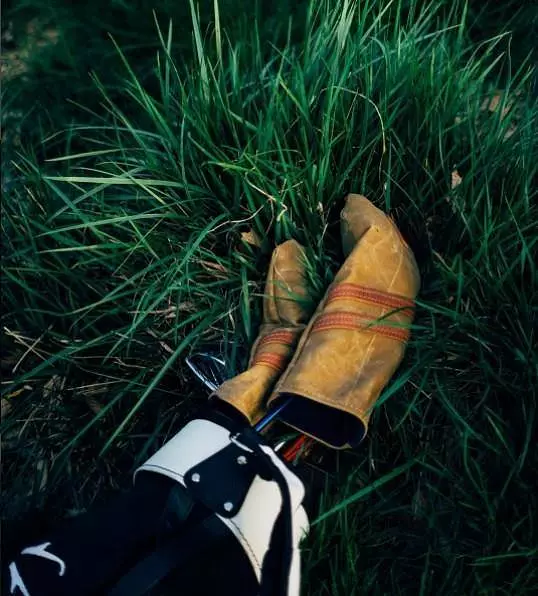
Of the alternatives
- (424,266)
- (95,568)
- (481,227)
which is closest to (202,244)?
(424,266)

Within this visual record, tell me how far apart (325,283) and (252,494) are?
0.52 m

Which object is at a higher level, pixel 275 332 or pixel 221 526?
pixel 275 332

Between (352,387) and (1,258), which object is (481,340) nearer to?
(352,387)

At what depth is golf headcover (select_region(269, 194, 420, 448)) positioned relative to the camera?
1.63 metres

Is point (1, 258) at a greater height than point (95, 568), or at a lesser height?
greater

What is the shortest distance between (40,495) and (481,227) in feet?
3.91

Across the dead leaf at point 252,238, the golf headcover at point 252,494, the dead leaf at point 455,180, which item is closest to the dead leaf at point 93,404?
the golf headcover at point 252,494

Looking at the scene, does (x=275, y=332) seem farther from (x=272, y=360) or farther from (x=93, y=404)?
(x=93, y=404)

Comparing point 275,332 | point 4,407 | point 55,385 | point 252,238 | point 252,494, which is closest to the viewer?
point 252,494

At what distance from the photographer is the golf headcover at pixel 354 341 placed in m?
1.63

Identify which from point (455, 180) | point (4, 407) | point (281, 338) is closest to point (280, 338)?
point (281, 338)

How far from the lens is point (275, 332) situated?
177 cm

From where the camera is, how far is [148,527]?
1.56 metres

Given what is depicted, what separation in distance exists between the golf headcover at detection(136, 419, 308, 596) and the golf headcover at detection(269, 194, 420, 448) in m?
0.14
